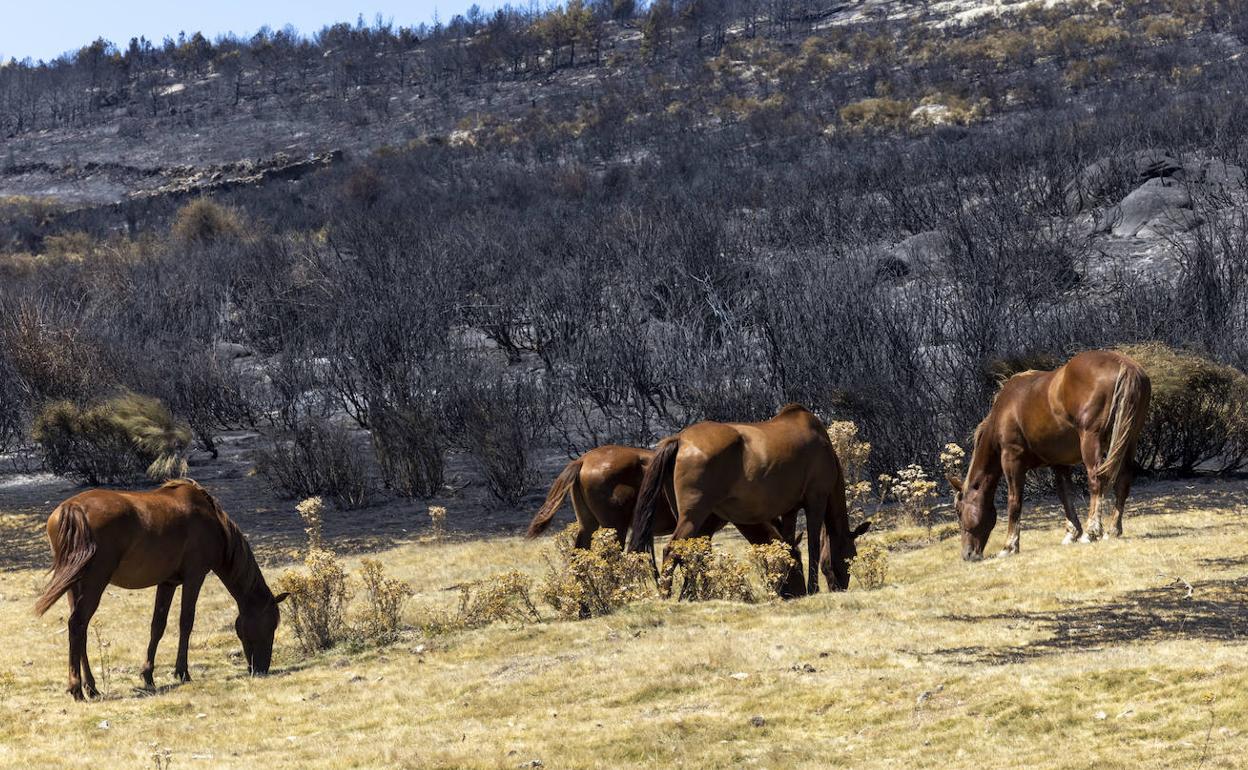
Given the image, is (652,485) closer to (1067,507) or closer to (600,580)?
(600,580)

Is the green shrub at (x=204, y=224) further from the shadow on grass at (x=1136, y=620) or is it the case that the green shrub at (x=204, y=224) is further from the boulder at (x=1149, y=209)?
the shadow on grass at (x=1136, y=620)

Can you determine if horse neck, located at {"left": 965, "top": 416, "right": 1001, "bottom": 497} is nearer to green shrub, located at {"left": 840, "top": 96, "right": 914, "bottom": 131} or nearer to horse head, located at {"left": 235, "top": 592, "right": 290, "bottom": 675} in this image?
horse head, located at {"left": 235, "top": 592, "right": 290, "bottom": 675}

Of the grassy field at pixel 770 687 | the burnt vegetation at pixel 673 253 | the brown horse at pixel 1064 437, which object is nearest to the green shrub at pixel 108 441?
the burnt vegetation at pixel 673 253

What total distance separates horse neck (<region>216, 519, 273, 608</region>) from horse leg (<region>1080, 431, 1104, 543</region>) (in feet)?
24.1

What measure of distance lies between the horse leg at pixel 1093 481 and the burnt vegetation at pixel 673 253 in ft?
22.1

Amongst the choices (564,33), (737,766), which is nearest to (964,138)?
(564,33)

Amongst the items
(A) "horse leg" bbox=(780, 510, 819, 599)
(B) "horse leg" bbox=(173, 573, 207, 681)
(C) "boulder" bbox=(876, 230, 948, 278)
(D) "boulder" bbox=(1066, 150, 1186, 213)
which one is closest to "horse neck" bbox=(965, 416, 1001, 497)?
(A) "horse leg" bbox=(780, 510, 819, 599)

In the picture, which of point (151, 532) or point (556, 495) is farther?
point (556, 495)

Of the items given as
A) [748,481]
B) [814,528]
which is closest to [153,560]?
[748,481]

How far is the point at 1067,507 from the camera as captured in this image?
42.3 ft

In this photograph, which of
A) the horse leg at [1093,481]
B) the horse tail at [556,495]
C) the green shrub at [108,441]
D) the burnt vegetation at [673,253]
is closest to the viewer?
the horse tail at [556,495]

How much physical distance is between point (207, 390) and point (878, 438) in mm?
16531

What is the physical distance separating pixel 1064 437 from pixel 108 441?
63.5 feet

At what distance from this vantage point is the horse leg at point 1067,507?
12.7 metres
